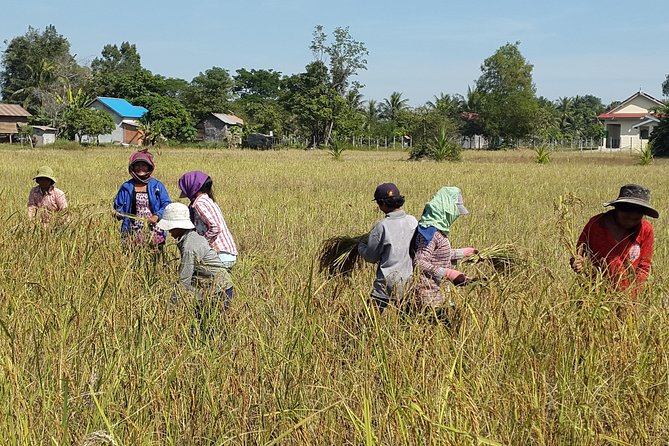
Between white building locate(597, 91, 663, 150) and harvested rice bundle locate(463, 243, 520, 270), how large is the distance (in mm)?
51756

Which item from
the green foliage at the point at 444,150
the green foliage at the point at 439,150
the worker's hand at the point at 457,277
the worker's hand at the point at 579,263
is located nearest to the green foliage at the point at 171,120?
the green foliage at the point at 439,150

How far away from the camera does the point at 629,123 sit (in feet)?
180

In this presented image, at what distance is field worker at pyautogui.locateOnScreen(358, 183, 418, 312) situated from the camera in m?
3.70

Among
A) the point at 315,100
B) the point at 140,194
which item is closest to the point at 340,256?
the point at 140,194

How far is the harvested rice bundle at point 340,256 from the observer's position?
378 cm

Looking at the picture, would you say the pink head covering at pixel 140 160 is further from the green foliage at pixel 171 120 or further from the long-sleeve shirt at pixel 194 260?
the green foliage at pixel 171 120

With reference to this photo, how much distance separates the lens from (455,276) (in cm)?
341

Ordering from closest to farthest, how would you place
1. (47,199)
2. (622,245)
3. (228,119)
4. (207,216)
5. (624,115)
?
(622,245), (207,216), (47,199), (624,115), (228,119)

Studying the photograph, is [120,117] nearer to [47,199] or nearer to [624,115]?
[624,115]

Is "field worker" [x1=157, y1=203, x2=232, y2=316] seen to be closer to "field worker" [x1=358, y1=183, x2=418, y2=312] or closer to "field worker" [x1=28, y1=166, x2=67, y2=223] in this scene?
"field worker" [x1=358, y1=183, x2=418, y2=312]

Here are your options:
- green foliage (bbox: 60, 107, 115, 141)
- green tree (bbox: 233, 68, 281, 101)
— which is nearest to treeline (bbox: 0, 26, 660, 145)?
green foliage (bbox: 60, 107, 115, 141)

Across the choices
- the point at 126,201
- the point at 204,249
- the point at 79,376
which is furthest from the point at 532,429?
the point at 126,201

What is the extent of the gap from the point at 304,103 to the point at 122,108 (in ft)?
58.3

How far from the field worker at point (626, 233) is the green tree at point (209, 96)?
59.4m
